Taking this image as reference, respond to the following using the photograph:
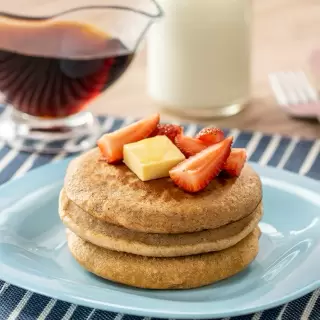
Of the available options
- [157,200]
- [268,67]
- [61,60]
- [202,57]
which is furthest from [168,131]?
[268,67]

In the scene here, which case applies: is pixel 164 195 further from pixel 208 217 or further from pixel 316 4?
pixel 316 4

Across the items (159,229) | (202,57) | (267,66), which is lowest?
(267,66)

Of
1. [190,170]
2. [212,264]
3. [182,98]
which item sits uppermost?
[190,170]

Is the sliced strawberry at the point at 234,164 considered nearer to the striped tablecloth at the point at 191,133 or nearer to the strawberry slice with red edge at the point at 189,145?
the strawberry slice with red edge at the point at 189,145

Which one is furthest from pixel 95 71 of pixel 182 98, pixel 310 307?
pixel 310 307

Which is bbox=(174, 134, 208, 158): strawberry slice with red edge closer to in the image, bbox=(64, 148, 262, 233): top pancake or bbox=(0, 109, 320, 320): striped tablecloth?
bbox=(64, 148, 262, 233): top pancake

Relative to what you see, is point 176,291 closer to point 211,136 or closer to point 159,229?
point 159,229
